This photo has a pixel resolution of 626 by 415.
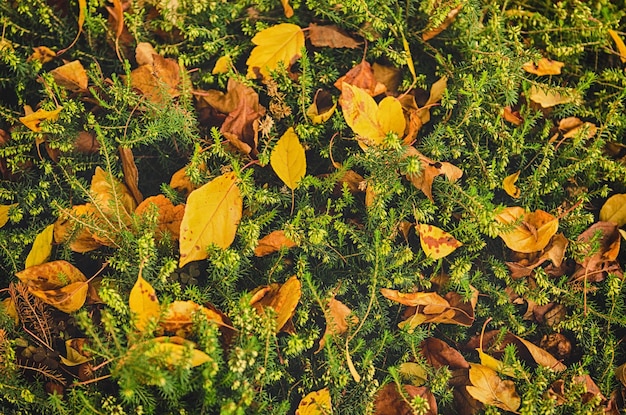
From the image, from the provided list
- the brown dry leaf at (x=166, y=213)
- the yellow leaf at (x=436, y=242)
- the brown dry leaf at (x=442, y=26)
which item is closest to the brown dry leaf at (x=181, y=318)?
the brown dry leaf at (x=166, y=213)

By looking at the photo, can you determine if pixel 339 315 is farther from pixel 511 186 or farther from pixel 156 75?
pixel 156 75

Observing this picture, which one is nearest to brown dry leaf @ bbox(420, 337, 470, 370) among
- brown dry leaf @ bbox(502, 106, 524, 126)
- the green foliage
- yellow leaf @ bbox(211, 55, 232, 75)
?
the green foliage

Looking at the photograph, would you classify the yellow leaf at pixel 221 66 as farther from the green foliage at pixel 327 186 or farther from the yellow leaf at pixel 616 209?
the yellow leaf at pixel 616 209

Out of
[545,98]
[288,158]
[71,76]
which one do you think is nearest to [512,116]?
[545,98]

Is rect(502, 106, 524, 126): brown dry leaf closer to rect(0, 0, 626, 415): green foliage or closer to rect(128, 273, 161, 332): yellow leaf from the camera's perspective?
rect(0, 0, 626, 415): green foliage

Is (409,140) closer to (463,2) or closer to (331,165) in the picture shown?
(331,165)

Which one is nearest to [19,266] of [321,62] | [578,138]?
[321,62]
